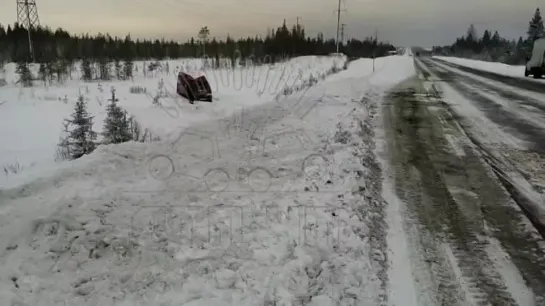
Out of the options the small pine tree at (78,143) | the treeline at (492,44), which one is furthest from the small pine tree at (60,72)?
the treeline at (492,44)

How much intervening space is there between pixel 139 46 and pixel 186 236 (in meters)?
44.5

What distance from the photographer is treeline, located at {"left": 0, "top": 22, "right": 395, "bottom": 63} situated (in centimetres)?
3013

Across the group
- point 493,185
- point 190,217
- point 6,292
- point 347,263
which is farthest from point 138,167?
point 493,185

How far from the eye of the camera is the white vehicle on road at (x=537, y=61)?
82.5 ft

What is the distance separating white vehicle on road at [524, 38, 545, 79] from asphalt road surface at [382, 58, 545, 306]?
18.4 metres

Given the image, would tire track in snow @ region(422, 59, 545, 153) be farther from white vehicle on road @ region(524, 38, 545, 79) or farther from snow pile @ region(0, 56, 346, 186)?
white vehicle on road @ region(524, 38, 545, 79)

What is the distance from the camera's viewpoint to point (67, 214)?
4.08 metres

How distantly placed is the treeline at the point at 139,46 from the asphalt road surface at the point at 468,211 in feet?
79.6

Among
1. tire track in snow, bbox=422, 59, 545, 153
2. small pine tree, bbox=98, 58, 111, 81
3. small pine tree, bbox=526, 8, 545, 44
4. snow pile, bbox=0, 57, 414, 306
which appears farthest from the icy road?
small pine tree, bbox=526, 8, 545, 44

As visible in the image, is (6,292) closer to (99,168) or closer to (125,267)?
(125,267)

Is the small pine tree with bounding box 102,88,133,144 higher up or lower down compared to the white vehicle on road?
lower down

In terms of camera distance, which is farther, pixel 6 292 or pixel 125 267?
pixel 125 267

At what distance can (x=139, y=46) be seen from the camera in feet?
147

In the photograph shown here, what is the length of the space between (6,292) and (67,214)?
1031 mm
